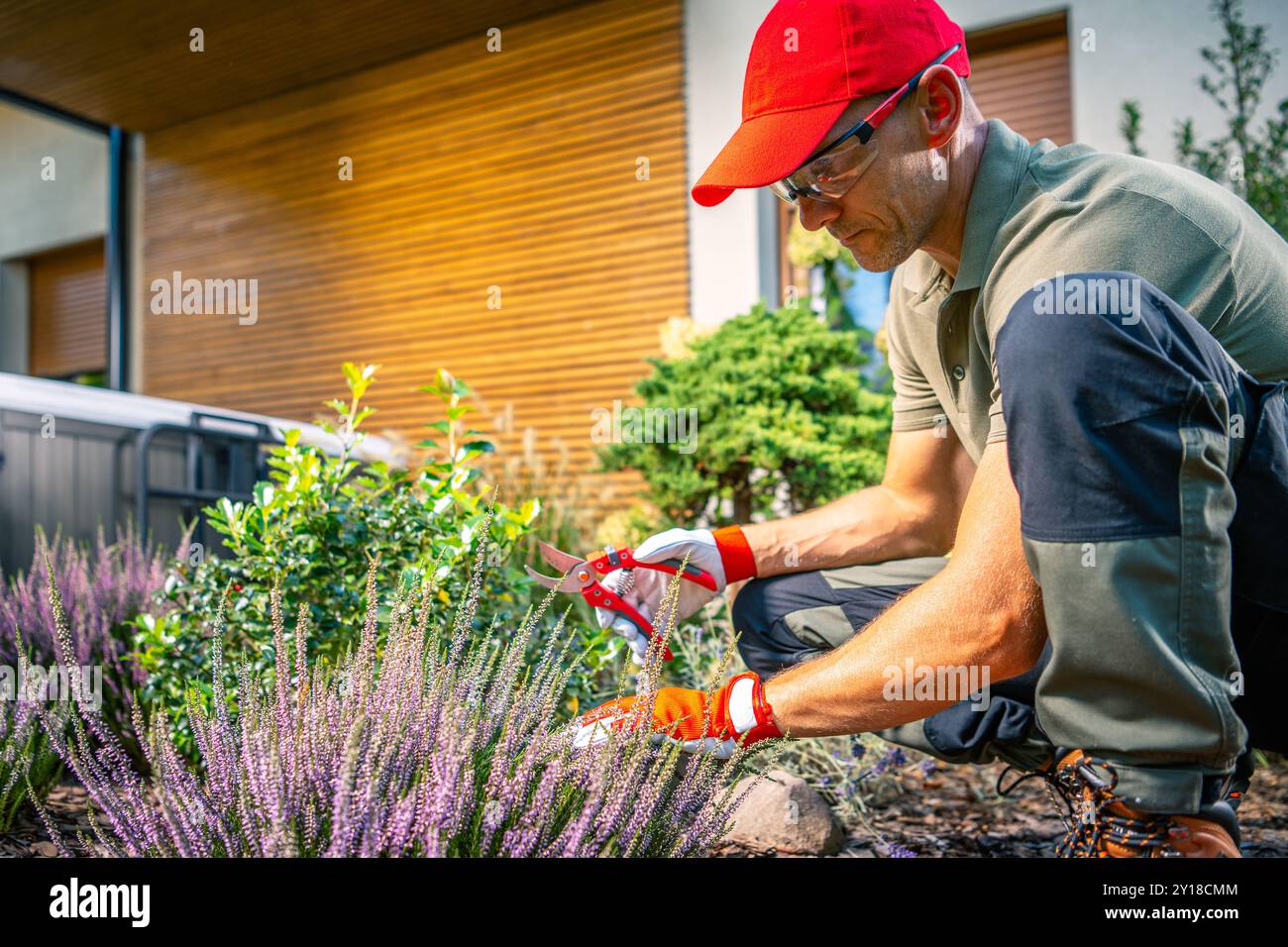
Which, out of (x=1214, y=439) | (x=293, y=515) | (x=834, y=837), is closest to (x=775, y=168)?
(x=1214, y=439)

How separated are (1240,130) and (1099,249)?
362 centimetres

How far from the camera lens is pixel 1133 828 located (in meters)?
1.35

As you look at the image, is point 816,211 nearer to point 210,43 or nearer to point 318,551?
point 318,551

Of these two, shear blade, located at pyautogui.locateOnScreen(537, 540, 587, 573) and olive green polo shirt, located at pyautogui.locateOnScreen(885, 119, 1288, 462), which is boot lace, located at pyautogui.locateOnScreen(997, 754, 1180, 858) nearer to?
olive green polo shirt, located at pyautogui.locateOnScreen(885, 119, 1288, 462)

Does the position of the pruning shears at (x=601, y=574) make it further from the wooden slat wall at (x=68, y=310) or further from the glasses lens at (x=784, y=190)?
the wooden slat wall at (x=68, y=310)

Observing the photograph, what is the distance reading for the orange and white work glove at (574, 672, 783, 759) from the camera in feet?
4.80

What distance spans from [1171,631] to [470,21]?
7073 millimetres

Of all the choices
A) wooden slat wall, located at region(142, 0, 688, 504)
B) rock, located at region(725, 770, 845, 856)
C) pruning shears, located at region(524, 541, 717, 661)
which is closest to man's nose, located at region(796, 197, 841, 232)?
pruning shears, located at region(524, 541, 717, 661)

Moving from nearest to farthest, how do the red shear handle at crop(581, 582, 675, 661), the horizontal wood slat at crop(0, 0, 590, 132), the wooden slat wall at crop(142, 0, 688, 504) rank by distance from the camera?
the red shear handle at crop(581, 582, 675, 661)
the wooden slat wall at crop(142, 0, 688, 504)
the horizontal wood slat at crop(0, 0, 590, 132)

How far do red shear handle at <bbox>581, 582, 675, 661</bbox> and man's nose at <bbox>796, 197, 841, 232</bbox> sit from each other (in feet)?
2.51

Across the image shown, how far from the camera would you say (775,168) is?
1.62 m

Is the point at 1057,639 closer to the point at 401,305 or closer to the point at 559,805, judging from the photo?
the point at 559,805

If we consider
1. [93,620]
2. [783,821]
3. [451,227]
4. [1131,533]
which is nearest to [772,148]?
[1131,533]

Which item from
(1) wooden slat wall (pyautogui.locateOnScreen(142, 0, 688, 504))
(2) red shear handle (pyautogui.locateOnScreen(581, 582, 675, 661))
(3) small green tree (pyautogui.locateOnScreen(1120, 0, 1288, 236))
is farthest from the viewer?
(1) wooden slat wall (pyautogui.locateOnScreen(142, 0, 688, 504))
